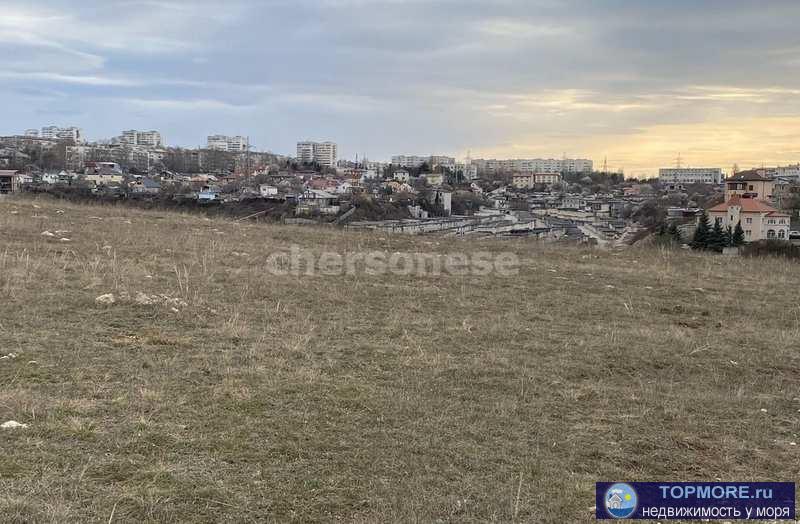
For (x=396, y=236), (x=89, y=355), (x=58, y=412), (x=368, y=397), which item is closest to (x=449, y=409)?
(x=368, y=397)

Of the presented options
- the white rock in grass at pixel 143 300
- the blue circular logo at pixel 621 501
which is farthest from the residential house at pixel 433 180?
the blue circular logo at pixel 621 501

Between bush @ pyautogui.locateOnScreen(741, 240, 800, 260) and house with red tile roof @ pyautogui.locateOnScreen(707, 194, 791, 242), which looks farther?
house with red tile roof @ pyautogui.locateOnScreen(707, 194, 791, 242)

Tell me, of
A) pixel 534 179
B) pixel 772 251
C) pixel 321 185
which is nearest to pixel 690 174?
pixel 534 179

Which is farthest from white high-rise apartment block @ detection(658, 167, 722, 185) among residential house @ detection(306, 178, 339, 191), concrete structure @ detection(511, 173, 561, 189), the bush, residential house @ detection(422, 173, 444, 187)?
the bush

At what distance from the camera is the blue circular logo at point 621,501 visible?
3076mm

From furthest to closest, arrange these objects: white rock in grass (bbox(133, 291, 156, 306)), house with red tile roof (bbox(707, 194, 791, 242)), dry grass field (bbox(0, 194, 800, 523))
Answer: house with red tile roof (bbox(707, 194, 791, 242)) → white rock in grass (bbox(133, 291, 156, 306)) → dry grass field (bbox(0, 194, 800, 523))

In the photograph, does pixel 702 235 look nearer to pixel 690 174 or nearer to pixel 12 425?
pixel 12 425

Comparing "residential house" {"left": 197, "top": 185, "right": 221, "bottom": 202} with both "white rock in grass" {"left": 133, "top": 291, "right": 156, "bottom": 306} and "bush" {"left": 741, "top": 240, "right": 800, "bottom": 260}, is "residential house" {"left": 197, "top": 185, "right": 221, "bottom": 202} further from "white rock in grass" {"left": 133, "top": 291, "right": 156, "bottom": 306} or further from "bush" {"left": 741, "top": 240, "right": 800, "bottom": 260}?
"white rock in grass" {"left": 133, "top": 291, "right": 156, "bottom": 306}

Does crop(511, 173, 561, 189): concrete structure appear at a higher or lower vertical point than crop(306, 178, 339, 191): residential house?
higher

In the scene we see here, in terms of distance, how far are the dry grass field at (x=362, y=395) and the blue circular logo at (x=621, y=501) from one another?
10cm

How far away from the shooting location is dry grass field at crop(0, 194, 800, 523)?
3072 millimetres

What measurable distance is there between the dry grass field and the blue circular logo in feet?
0.34

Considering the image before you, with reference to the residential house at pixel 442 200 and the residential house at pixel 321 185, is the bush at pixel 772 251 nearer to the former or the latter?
the residential house at pixel 442 200

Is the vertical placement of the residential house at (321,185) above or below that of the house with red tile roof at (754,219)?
above
